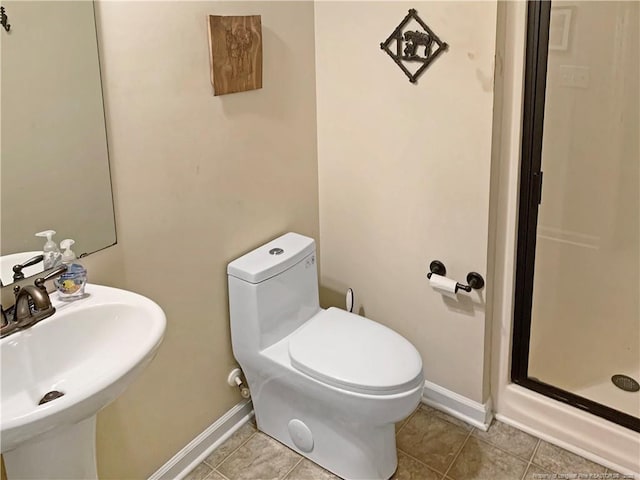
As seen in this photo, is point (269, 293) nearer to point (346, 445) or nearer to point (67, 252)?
point (346, 445)

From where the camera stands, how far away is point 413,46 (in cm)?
210

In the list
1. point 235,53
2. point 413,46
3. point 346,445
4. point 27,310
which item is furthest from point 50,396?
point 413,46

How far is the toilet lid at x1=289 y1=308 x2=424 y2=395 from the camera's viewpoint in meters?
1.92

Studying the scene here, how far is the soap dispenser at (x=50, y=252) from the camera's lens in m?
1.64

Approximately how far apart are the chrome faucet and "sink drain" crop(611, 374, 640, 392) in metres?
2.01

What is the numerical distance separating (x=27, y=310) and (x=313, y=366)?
0.86m

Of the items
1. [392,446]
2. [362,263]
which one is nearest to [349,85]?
[362,263]

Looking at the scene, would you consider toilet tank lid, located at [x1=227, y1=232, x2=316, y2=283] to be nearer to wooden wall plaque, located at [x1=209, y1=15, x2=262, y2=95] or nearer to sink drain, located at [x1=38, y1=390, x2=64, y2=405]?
wooden wall plaque, located at [x1=209, y1=15, x2=262, y2=95]

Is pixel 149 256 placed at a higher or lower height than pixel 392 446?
higher

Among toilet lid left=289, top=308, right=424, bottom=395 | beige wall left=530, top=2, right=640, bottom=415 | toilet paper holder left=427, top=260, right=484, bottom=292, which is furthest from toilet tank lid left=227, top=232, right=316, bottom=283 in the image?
beige wall left=530, top=2, right=640, bottom=415

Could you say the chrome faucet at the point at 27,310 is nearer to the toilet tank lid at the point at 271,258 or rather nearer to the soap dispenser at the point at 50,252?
the soap dispenser at the point at 50,252

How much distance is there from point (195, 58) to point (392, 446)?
55.4 inches

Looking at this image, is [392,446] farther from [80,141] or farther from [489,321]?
Answer: [80,141]

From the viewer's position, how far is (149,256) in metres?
1.92
